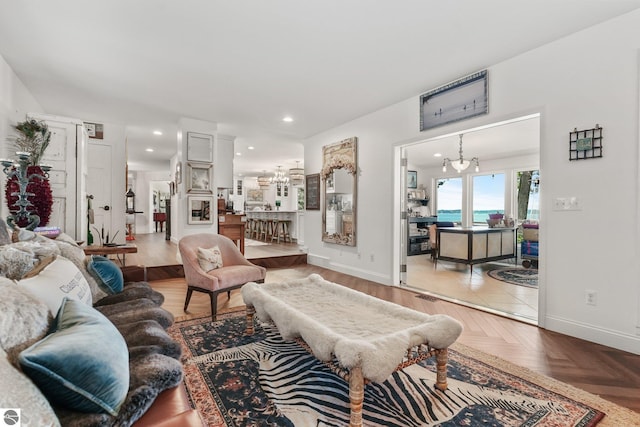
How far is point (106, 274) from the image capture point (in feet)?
7.32

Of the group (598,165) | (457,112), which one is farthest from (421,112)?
(598,165)

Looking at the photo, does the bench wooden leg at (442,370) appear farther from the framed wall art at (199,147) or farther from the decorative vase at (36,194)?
the framed wall art at (199,147)

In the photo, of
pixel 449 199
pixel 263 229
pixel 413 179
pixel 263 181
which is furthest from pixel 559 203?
pixel 263 181

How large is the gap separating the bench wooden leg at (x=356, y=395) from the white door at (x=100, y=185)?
249 inches

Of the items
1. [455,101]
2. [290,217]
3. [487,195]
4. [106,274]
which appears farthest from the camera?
[290,217]

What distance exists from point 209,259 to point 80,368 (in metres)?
2.49

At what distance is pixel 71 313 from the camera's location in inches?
44.2

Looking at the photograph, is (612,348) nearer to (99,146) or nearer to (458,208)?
(458,208)

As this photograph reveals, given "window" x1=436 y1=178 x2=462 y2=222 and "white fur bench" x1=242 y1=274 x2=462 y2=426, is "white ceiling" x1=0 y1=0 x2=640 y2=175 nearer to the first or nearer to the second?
"white fur bench" x1=242 y1=274 x2=462 y2=426

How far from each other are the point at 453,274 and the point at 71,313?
5.55 metres

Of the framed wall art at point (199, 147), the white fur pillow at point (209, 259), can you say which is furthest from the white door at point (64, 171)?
the white fur pillow at point (209, 259)

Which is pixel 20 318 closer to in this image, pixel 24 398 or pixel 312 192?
pixel 24 398

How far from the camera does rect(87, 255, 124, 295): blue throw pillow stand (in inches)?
86.2

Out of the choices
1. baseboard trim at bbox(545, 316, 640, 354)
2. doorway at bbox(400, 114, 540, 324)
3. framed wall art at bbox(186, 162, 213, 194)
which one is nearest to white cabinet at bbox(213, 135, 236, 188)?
framed wall art at bbox(186, 162, 213, 194)
